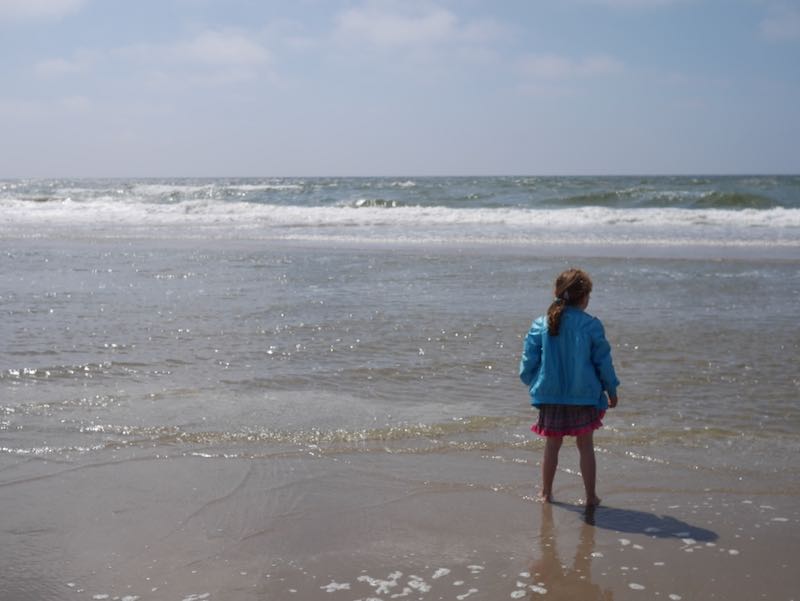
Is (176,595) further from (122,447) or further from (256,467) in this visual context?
(122,447)

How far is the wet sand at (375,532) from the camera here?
3.29 metres

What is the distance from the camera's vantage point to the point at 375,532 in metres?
3.80

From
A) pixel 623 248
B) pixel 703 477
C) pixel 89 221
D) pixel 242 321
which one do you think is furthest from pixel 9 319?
pixel 89 221

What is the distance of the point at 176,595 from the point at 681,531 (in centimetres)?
220

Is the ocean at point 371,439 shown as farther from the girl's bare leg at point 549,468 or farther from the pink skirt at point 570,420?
the pink skirt at point 570,420

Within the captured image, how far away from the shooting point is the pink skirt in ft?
13.8

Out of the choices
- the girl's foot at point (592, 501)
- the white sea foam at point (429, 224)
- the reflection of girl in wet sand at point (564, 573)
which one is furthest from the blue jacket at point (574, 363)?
the white sea foam at point (429, 224)

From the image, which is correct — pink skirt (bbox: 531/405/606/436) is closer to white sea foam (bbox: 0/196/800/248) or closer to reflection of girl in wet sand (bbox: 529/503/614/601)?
reflection of girl in wet sand (bbox: 529/503/614/601)

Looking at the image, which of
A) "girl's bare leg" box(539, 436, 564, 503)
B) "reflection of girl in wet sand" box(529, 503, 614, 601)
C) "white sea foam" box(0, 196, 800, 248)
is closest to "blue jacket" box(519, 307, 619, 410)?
"girl's bare leg" box(539, 436, 564, 503)

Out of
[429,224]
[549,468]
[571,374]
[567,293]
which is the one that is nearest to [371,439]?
[549,468]

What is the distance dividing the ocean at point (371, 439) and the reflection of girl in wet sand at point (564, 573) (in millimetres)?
15

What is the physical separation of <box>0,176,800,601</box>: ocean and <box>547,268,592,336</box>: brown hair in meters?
0.88

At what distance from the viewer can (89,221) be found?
2830 centimetres

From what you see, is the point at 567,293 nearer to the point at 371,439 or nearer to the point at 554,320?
the point at 554,320
